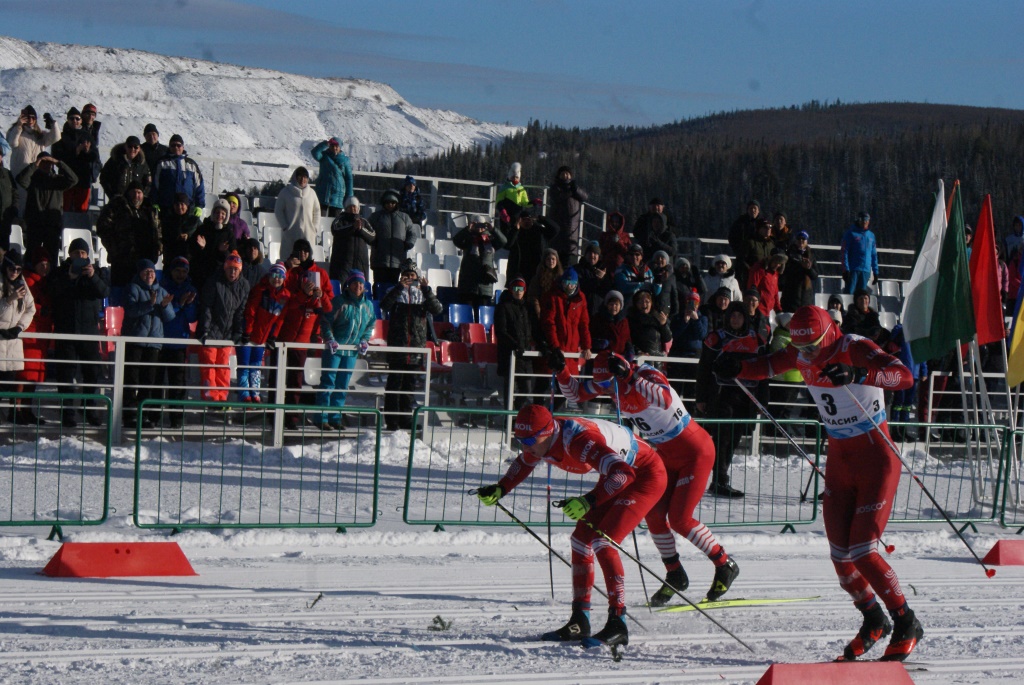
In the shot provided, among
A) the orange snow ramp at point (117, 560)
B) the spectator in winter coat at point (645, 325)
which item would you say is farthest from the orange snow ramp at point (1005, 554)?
the orange snow ramp at point (117, 560)

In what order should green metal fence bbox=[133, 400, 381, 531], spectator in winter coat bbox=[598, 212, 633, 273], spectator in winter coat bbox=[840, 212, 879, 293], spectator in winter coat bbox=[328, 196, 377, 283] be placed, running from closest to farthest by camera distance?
green metal fence bbox=[133, 400, 381, 531] → spectator in winter coat bbox=[328, 196, 377, 283] → spectator in winter coat bbox=[598, 212, 633, 273] → spectator in winter coat bbox=[840, 212, 879, 293]

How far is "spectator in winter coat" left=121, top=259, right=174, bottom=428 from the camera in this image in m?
12.5

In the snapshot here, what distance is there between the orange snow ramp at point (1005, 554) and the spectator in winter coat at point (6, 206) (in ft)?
37.6

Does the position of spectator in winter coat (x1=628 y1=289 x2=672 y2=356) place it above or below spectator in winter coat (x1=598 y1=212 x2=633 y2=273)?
below

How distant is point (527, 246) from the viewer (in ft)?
51.5

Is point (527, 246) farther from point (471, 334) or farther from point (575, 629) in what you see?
point (575, 629)

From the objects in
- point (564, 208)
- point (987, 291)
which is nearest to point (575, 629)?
point (987, 291)

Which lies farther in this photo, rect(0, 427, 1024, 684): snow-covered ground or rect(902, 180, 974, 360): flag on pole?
rect(902, 180, 974, 360): flag on pole

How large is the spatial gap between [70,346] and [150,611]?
5551mm

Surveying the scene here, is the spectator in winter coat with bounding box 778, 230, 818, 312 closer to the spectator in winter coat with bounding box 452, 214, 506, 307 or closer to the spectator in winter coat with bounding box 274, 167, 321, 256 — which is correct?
the spectator in winter coat with bounding box 452, 214, 506, 307

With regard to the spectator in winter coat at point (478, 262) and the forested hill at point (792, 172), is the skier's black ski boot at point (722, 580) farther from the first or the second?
the forested hill at point (792, 172)

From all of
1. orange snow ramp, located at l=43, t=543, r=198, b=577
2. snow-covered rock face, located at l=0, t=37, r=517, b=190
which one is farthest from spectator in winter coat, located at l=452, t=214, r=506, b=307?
snow-covered rock face, located at l=0, t=37, r=517, b=190

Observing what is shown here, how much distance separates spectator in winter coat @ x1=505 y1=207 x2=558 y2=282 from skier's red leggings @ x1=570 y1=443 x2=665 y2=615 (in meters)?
8.31

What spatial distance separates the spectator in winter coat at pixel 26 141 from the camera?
15242 mm
